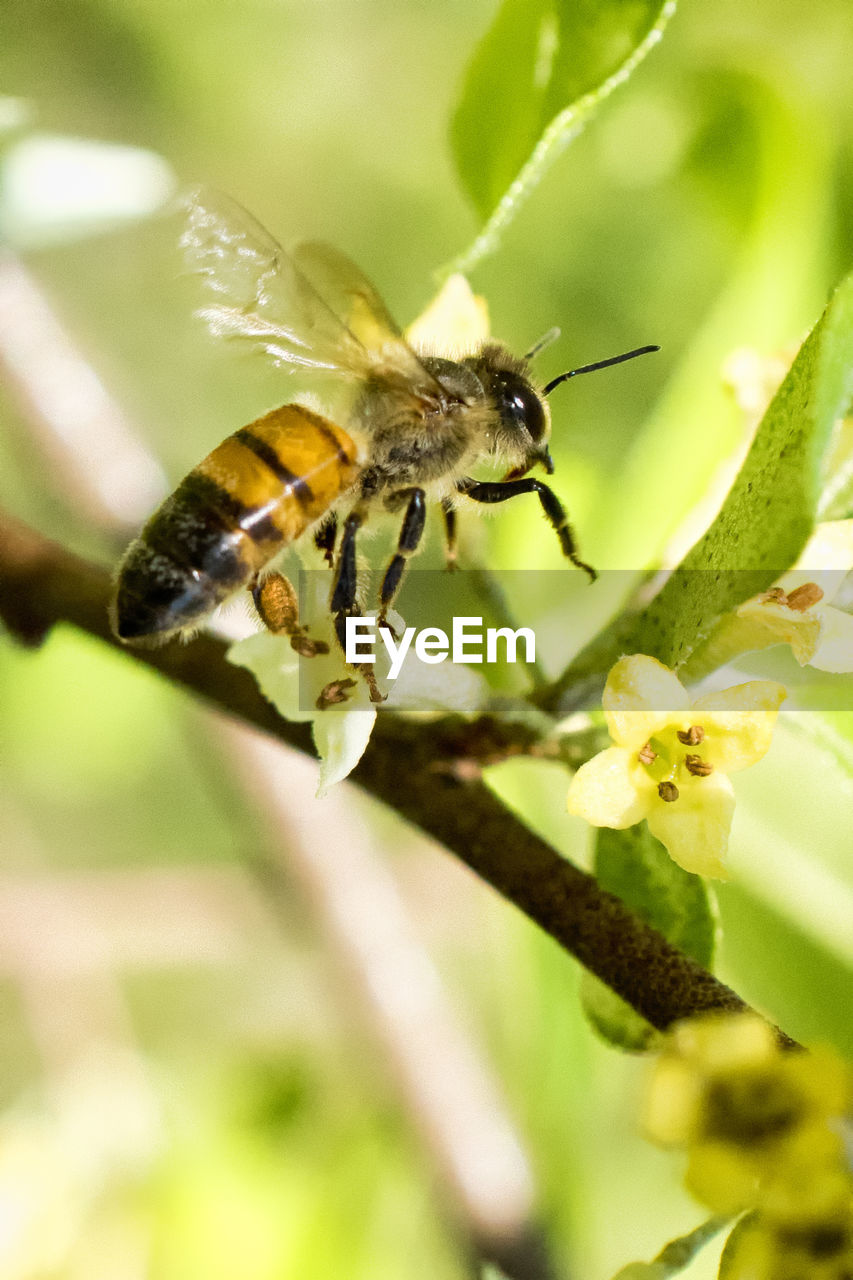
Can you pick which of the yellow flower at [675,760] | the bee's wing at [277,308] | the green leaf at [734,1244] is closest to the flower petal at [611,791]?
the yellow flower at [675,760]

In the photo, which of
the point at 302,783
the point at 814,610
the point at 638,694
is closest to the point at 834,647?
the point at 814,610

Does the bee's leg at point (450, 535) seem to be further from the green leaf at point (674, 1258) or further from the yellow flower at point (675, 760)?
the green leaf at point (674, 1258)

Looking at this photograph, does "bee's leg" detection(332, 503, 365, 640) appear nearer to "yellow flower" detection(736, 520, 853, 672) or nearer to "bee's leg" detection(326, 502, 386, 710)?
"bee's leg" detection(326, 502, 386, 710)

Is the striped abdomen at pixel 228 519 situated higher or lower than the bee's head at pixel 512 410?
higher

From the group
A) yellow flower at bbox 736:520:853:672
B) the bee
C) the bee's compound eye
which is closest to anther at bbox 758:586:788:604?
yellow flower at bbox 736:520:853:672

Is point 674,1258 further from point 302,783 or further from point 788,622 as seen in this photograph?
point 302,783

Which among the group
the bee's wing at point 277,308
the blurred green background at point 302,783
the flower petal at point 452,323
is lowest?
the blurred green background at point 302,783
